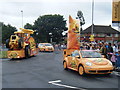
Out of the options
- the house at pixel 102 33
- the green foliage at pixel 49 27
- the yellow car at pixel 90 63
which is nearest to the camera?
the yellow car at pixel 90 63

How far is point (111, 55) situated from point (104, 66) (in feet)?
11.2

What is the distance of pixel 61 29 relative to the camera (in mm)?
58156

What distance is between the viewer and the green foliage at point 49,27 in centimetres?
5669

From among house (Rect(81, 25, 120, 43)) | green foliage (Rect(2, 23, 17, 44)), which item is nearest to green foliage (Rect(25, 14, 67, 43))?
green foliage (Rect(2, 23, 17, 44))

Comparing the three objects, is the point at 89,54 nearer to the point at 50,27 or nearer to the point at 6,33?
the point at 6,33

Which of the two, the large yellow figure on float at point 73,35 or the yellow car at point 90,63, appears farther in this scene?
the large yellow figure on float at point 73,35

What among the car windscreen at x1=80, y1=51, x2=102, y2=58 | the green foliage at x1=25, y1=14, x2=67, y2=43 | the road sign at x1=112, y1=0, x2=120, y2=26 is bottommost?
the car windscreen at x1=80, y1=51, x2=102, y2=58

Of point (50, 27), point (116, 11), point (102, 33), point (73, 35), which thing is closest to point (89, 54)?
point (116, 11)

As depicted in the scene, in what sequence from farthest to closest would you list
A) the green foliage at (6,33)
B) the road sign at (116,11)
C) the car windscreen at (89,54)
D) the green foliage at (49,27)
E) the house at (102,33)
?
1. the house at (102,33)
2. the green foliage at (49,27)
3. the green foliage at (6,33)
4. the road sign at (116,11)
5. the car windscreen at (89,54)

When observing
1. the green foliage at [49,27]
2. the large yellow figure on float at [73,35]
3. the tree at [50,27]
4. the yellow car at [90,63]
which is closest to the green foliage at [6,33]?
the green foliage at [49,27]

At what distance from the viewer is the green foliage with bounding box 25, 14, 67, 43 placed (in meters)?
56.7

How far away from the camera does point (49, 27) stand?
5688 cm

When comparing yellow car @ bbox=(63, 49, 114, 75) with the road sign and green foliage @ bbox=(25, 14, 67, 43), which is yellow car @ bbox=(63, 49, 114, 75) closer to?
the road sign

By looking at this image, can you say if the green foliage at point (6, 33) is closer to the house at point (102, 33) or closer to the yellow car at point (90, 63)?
the house at point (102, 33)
